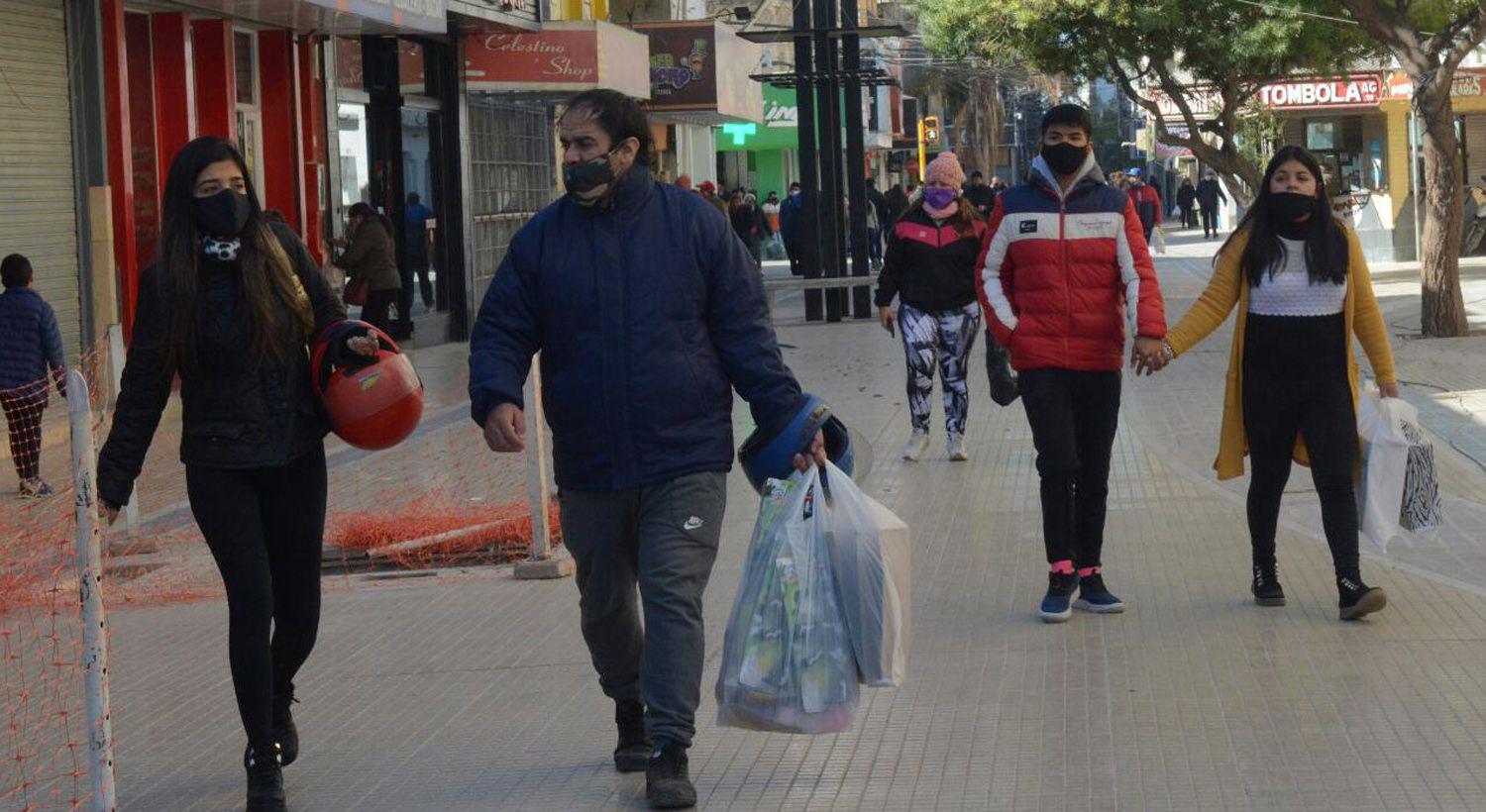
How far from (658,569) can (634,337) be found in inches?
22.2

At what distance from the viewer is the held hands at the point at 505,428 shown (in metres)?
5.03

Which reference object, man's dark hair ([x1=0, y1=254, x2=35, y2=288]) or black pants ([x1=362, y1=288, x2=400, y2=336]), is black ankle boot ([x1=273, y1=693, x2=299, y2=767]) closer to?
man's dark hair ([x1=0, y1=254, x2=35, y2=288])

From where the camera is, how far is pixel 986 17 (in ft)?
96.2

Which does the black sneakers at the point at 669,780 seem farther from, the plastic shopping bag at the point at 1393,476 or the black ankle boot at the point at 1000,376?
the black ankle boot at the point at 1000,376

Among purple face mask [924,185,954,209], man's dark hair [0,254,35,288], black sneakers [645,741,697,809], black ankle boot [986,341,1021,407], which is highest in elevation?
purple face mask [924,185,954,209]

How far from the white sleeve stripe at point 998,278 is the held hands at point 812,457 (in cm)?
229

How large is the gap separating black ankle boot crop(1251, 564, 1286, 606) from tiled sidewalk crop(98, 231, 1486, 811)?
68 mm

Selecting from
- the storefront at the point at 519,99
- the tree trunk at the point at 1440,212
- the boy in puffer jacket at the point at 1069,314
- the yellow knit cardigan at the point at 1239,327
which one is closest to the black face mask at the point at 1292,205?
the yellow knit cardigan at the point at 1239,327

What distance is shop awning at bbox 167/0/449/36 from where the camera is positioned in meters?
17.5

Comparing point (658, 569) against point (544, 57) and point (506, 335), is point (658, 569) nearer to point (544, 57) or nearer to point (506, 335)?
point (506, 335)

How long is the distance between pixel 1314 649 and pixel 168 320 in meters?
3.67

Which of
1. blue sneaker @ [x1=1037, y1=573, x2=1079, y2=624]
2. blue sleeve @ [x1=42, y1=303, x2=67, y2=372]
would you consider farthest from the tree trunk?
blue sneaker @ [x1=1037, y1=573, x2=1079, y2=624]

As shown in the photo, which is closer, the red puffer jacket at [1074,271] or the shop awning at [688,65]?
the red puffer jacket at [1074,271]

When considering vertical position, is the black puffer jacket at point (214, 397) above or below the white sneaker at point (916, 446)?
above
